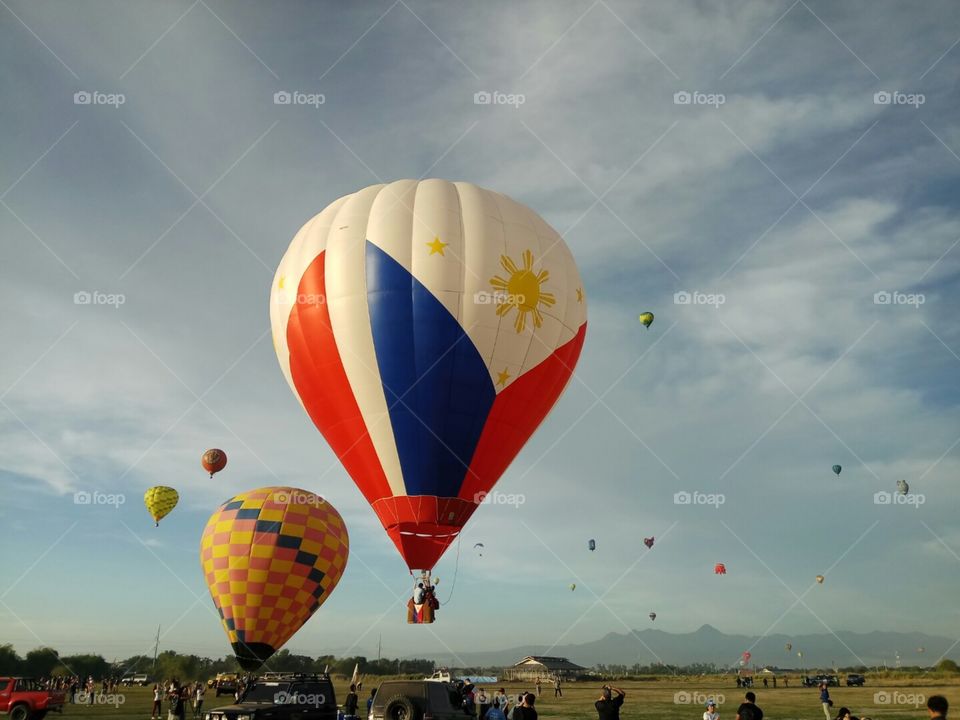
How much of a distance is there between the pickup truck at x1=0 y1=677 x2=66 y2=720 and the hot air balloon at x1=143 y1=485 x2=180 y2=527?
1705cm

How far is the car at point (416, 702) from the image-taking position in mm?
13758

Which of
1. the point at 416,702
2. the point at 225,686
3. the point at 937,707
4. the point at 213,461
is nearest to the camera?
the point at 937,707

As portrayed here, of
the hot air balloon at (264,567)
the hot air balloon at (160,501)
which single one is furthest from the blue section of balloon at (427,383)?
the hot air balloon at (160,501)

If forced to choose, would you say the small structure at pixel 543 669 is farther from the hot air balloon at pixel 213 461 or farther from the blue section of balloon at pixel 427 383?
the blue section of balloon at pixel 427 383

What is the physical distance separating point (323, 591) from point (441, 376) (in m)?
11.1

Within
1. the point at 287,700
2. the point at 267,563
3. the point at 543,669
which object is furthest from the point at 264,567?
the point at 543,669

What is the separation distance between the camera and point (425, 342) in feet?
80.2

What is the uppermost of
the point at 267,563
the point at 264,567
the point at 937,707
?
the point at 267,563

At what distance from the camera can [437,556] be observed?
80.2ft

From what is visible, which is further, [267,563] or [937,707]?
[267,563]

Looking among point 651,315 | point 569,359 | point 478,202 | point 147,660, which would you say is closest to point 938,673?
point 651,315

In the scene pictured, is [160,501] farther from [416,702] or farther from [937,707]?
[937,707]

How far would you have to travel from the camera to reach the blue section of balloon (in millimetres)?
24328

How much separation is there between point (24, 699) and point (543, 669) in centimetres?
8785
